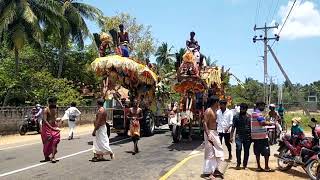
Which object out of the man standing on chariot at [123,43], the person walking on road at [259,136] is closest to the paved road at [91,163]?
the person walking on road at [259,136]

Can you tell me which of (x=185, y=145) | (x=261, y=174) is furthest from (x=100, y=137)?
(x=185, y=145)

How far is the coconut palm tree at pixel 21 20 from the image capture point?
30500 mm

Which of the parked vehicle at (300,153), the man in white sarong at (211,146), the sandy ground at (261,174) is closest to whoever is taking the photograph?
the man in white sarong at (211,146)

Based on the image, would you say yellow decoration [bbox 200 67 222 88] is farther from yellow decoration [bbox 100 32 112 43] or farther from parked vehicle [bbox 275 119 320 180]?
parked vehicle [bbox 275 119 320 180]

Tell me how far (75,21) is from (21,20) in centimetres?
928

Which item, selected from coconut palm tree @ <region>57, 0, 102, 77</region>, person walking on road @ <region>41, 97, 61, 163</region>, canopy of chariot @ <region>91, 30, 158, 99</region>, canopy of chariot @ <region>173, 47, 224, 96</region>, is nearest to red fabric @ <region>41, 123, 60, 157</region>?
person walking on road @ <region>41, 97, 61, 163</region>

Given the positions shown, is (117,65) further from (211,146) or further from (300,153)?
(300,153)

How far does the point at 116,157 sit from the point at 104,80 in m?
5.92

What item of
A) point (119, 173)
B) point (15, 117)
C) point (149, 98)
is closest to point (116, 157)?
point (119, 173)

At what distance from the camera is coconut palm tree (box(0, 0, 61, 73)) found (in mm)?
30500

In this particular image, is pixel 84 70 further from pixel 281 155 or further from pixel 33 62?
pixel 281 155

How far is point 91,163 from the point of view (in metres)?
13.3

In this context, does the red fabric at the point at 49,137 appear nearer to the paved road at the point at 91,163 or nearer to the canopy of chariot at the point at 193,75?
the paved road at the point at 91,163

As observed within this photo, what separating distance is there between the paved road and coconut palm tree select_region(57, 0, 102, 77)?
22.4 metres
